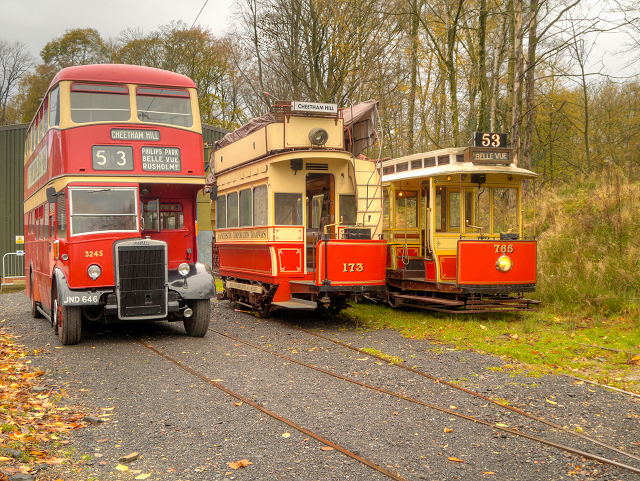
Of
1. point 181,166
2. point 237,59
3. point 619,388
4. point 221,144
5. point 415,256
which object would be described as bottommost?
point 619,388

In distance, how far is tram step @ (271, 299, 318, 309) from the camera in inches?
459

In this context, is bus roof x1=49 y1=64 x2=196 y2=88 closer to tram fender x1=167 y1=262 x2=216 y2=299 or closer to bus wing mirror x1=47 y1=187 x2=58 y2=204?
bus wing mirror x1=47 y1=187 x2=58 y2=204

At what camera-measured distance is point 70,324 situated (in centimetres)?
977

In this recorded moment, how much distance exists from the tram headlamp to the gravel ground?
431cm

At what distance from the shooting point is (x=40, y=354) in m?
9.30

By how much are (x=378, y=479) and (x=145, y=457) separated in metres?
1.91

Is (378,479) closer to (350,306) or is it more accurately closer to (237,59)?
(350,306)

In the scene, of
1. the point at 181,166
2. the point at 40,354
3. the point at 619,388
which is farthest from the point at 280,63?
the point at 619,388

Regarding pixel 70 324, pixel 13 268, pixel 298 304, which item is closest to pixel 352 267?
pixel 298 304

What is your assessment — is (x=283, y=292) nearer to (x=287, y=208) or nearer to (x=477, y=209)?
(x=287, y=208)

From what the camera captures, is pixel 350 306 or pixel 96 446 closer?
pixel 96 446

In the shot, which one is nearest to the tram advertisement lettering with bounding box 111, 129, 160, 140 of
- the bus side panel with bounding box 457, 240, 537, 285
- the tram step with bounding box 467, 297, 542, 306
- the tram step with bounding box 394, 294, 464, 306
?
the bus side panel with bounding box 457, 240, 537, 285

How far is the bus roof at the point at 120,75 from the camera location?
1050 centimetres

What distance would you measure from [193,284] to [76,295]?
6.14 ft
